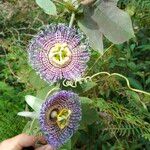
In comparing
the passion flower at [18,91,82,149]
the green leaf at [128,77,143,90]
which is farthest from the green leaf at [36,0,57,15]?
the green leaf at [128,77,143,90]

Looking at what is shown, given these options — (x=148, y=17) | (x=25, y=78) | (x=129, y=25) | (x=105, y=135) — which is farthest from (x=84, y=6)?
(x=148, y=17)

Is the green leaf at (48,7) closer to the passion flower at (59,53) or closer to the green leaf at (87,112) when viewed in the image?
the passion flower at (59,53)

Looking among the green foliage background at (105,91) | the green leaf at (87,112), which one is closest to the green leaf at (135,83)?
the green foliage background at (105,91)

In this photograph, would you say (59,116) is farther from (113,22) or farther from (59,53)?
(113,22)

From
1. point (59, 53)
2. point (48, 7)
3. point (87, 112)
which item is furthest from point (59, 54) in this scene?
point (87, 112)

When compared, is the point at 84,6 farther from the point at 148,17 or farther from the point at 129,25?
the point at 148,17
